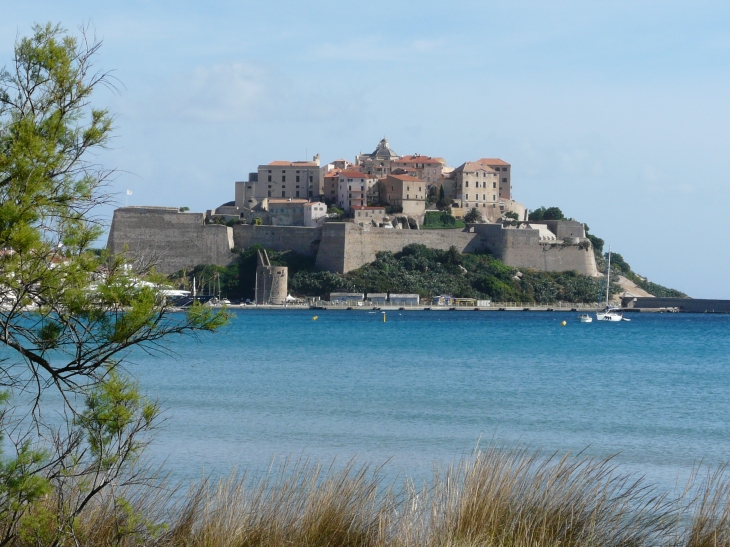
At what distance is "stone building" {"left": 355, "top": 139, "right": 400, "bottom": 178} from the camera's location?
6335cm

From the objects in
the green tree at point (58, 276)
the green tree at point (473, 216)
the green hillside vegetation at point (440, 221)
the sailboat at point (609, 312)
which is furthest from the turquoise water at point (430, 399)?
the green tree at point (473, 216)

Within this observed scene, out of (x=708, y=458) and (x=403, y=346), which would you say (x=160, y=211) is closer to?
(x=403, y=346)

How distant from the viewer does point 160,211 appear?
53469 millimetres

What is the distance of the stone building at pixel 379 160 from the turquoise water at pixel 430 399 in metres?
27.7

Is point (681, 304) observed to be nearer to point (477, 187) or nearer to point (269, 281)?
point (477, 187)

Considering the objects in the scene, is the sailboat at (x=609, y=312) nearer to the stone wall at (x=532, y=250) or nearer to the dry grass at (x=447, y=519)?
the stone wall at (x=532, y=250)

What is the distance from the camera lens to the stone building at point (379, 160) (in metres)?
63.4

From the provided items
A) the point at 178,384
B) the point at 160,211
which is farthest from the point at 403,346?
the point at 160,211

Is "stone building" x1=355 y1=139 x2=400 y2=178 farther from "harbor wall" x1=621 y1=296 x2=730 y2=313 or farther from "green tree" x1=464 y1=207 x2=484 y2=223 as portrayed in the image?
"harbor wall" x1=621 y1=296 x2=730 y2=313

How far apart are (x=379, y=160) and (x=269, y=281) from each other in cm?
1617

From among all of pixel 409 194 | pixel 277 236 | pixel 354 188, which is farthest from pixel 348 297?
pixel 409 194

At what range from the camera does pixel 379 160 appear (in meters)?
65.6

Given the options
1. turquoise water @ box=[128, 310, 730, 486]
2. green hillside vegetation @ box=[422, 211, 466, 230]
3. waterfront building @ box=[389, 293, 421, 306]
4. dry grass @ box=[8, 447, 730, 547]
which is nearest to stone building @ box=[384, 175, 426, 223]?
green hillside vegetation @ box=[422, 211, 466, 230]

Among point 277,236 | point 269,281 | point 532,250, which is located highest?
point 277,236
